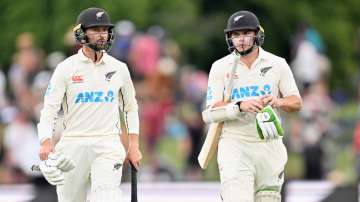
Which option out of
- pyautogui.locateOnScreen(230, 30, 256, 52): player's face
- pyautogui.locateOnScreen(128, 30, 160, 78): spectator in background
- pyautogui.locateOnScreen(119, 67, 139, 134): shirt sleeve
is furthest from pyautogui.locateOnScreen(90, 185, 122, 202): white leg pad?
pyautogui.locateOnScreen(128, 30, 160, 78): spectator in background

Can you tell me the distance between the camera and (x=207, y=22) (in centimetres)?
2539

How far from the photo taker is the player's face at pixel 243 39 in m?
13.1

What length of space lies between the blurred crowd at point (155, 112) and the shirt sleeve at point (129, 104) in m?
5.70

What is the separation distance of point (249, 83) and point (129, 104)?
1049mm

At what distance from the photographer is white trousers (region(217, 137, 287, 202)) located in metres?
13.0

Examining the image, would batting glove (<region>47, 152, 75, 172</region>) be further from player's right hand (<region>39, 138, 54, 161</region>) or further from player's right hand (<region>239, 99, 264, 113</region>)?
player's right hand (<region>239, 99, 264, 113</region>)

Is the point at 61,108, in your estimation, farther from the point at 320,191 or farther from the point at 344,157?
the point at 344,157

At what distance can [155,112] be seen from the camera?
68.2ft

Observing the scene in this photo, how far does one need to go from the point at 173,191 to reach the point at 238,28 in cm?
501

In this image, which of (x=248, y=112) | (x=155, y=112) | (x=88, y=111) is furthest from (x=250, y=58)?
(x=155, y=112)

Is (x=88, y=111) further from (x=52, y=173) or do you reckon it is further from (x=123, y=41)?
(x=123, y=41)

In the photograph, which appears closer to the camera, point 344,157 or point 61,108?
point 61,108

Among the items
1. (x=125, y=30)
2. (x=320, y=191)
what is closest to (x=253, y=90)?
(x=320, y=191)

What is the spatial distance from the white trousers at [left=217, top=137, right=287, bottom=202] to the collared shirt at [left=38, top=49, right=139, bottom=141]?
98 cm
